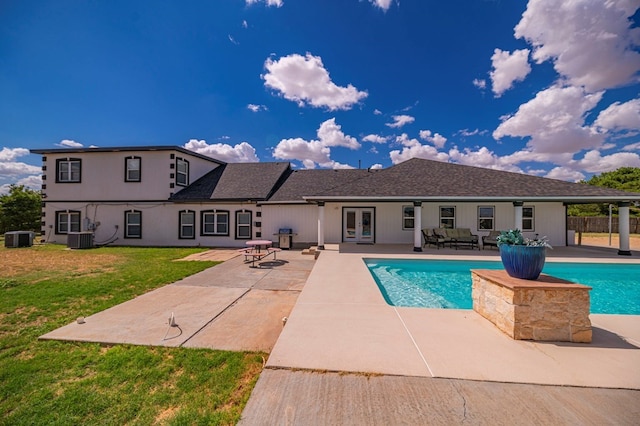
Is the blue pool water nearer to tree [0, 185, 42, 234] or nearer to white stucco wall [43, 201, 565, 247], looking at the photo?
white stucco wall [43, 201, 565, 247]

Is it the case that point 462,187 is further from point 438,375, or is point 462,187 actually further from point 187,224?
point 187,224

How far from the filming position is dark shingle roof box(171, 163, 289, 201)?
16.1 meters

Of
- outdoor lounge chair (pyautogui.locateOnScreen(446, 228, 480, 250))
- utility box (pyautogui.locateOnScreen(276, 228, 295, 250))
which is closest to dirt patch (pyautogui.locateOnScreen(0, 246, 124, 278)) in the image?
utility box (pyautogui.locateOnScreen(276, 228, 295, 250))

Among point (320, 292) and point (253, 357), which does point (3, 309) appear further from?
point (320, 292)

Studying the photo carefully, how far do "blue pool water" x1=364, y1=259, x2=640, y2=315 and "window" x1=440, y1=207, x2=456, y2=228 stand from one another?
521 centimetres

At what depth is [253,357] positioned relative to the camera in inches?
135

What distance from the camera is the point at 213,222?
53.1 feet

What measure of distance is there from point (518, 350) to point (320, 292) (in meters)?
3.76

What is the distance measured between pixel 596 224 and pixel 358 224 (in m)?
27.2

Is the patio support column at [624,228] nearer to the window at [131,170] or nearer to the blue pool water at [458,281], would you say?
the blue pool water at [458,281]

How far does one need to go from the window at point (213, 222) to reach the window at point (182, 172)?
3070 mm

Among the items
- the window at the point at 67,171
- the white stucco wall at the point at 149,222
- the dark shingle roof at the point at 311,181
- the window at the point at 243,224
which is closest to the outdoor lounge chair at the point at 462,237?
the dark shingle roof at the point at 311,181

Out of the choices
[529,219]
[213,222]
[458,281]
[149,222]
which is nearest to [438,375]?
[458,281]

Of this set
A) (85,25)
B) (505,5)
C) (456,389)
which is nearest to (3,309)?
(456,389)
